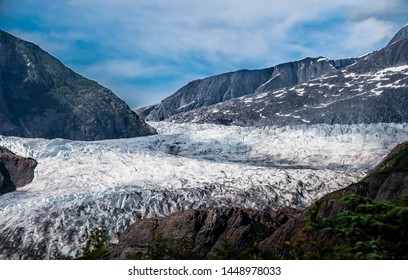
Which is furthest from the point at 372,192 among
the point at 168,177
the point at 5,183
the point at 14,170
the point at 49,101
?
the point at 49,101

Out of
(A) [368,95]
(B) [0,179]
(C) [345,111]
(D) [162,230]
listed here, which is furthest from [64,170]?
(A) [368,95]

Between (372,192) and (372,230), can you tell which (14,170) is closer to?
(372,192)

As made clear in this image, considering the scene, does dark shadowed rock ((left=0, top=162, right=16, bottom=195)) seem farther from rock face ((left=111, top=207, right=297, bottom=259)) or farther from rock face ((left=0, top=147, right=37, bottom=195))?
rock face ((left=111, top=207, right=297, bottom=259))

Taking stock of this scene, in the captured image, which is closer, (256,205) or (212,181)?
(256,205)

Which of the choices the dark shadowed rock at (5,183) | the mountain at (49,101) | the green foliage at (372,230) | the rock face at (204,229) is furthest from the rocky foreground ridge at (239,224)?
the mountain at (49,101)

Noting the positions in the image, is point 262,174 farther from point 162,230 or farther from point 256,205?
point 162,230
